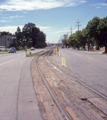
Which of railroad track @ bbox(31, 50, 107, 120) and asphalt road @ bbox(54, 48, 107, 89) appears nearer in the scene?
railroad track @ bbox(31, 50, 107, 120)

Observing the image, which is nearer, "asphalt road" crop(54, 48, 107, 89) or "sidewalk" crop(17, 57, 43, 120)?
"sidewalk" crop(17, 57, 43, 120)

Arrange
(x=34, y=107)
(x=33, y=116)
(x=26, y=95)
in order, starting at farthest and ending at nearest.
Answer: (x=26, y=95) → (x=34, y=107) → (x=33, y=116)

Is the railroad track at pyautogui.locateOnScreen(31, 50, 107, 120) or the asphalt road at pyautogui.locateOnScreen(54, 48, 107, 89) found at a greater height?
the railroad track at pyautogui.locateOnScreen(31, 50, 107, 120)

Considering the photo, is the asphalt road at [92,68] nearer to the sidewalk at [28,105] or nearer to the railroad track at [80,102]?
the railroad track at [80,102]

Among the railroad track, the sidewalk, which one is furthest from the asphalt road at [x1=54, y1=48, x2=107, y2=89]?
the sidewalk

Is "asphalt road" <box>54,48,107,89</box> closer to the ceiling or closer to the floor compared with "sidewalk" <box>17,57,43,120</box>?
closer to the floor

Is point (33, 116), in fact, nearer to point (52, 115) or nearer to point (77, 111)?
point (52, 115)

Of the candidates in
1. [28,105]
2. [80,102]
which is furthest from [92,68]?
[28,105]

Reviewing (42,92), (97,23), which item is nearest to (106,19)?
(97,23)

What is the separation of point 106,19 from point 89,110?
39207 millimetres

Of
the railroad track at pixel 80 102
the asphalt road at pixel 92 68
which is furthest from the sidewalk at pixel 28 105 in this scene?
the asphalt road at pixel 92 68

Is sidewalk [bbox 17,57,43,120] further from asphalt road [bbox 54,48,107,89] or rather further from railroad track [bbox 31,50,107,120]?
asphalt road [bbox 54,48,107,89]

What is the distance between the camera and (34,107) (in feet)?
17.6

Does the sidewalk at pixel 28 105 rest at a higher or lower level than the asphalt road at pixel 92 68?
higher
